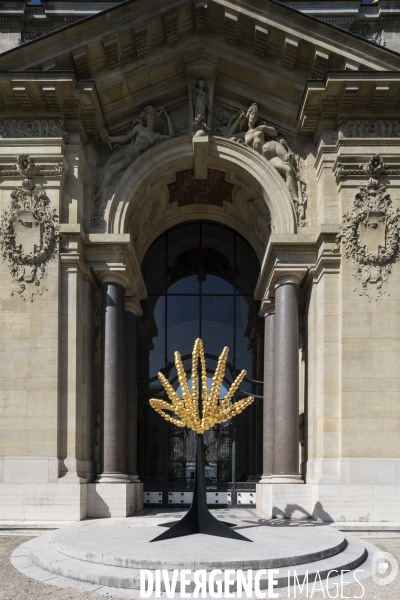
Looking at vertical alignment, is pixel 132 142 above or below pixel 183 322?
above

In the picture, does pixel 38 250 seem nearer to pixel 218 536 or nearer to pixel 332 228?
pixel 332 228

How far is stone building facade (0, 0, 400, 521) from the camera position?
17.8 m

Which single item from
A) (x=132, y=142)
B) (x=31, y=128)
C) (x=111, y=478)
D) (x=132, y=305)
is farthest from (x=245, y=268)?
(x=111, y=478)

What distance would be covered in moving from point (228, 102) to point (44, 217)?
259 inches

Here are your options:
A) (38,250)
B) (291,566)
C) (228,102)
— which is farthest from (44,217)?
(291,566)

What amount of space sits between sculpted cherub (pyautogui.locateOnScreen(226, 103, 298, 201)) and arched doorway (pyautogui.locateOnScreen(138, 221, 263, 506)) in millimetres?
5141

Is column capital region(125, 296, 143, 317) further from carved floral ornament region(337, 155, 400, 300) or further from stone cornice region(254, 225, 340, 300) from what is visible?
carved floral ornament region(337, 155, 400, 300)

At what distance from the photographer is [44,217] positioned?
61.2 ft

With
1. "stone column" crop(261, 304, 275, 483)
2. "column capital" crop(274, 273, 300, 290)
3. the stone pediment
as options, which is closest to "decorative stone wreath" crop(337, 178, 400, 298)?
"column capital" crop(274, 273, 300, 290)

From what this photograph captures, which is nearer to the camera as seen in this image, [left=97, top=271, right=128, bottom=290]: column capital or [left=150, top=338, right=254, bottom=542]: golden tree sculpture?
[left=150, top=338, right=254, bottom=542]: golden tree sculpture

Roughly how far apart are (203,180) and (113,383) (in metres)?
7.27

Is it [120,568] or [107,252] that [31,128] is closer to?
[107,252]

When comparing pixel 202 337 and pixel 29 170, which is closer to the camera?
pixel 29 170

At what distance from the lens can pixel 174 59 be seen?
67.1ft
